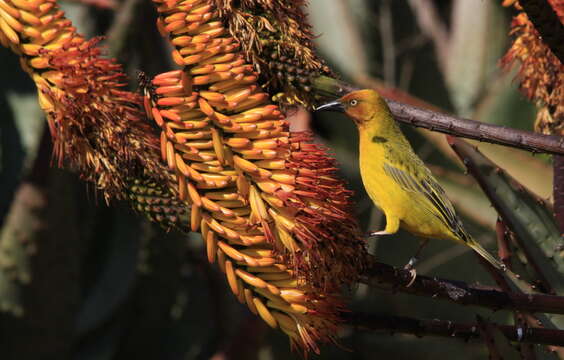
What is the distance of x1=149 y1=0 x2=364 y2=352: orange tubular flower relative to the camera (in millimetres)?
1195

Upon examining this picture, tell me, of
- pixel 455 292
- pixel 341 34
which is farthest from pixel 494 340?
pixel 341 34

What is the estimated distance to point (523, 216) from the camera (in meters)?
1.68

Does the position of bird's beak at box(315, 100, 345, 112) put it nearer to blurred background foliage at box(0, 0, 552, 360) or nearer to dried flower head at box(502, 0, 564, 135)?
dried flower head at box(502, 0, 564, 135)

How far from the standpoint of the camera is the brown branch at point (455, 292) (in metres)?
1.27

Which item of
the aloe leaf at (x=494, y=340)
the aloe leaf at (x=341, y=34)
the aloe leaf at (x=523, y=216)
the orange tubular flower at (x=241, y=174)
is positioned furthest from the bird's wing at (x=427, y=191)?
the aloe leaf at (x=341, y=34)

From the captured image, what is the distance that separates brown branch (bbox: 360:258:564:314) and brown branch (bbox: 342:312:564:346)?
2.2 inches

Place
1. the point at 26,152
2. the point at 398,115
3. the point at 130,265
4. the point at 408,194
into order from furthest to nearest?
1. the point at 130,265
2. the point at 26,152
3. the point at 408,194
4. the point at 398,115

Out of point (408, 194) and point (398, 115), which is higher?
point (398, 115)

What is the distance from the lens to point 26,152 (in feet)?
9.23

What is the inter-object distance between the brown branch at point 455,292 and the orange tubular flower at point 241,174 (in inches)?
2.4

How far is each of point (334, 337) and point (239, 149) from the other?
1.14 feet

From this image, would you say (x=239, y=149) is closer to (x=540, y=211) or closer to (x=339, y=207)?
(x=339, y=207)

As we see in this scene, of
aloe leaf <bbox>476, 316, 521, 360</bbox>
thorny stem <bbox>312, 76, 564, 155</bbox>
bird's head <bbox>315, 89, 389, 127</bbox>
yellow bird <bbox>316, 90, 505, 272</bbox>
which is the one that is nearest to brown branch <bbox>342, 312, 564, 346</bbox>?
aloe leaf <bbox>476, 316, 521, 360</bbox>

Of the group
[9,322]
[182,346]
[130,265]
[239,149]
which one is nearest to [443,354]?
[182,346]
